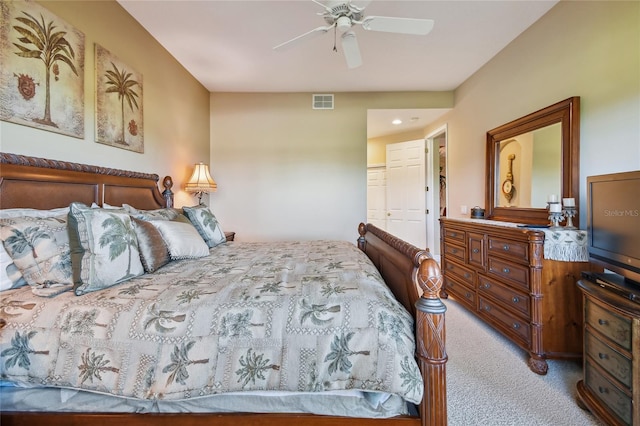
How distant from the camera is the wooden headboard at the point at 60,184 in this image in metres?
1.50

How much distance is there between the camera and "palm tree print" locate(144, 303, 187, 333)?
1.07 m

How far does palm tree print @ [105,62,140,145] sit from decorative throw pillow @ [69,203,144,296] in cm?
128

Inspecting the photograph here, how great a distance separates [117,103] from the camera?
2273mm

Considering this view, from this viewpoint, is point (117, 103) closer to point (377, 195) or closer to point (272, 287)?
point (272, 287)

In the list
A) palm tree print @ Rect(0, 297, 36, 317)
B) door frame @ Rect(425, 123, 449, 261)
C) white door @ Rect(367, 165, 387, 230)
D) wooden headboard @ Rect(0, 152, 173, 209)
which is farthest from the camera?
white door @ Rect(367, 165, 387, 230)

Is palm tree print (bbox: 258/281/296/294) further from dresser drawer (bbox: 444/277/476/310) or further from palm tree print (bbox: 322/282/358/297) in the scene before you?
dresser drawer (bbox: 444/277/476/310)

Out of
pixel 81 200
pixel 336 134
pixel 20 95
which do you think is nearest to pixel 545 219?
pixel 336 134

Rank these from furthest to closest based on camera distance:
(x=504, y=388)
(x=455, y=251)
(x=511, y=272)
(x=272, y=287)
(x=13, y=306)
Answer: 1. (x=455, y=251)
2. (x=511, y=272)
3. (x=504, y=388)
4. (x=272, y=287)
5. (x=13, y=306)

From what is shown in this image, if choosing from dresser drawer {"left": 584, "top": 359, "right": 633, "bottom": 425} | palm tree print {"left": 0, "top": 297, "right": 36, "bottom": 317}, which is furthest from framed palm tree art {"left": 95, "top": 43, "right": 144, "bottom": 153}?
dresser drawer {"left": 584, "top": 359, "right": 633, "bottom": 425}

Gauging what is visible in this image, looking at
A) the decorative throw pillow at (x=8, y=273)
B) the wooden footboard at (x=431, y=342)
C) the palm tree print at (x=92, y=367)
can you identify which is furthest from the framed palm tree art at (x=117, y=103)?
the wooden footboard at (x=431, y=342)

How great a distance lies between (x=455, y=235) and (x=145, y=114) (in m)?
3.43

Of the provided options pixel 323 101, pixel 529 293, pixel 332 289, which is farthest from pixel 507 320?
pixel 323 101

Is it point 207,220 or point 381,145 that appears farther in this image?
point 381,145

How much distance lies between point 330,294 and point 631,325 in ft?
4.61
